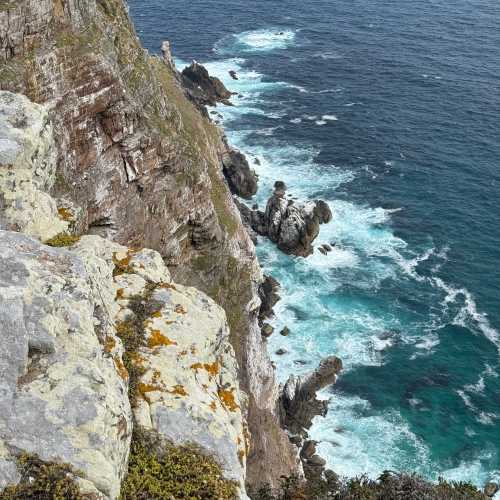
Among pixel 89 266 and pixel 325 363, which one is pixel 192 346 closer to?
pixel 89 266

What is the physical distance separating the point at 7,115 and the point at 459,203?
91.2m

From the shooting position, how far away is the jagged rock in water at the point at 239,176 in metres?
103

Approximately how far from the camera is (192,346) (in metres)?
21.8

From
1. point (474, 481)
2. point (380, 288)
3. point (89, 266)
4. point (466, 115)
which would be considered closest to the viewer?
point (89, 266)

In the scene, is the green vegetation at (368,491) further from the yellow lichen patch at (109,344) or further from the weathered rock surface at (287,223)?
the weathered rock surface at (287,223)

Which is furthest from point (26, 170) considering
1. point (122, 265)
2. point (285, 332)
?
point (285, 332)

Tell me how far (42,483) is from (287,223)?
80229 millimetres

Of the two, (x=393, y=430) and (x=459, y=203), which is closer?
(x=393, y=430)

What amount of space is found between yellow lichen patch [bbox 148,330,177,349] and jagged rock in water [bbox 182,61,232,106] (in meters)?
119

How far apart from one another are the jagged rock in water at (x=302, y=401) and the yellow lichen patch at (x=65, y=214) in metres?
47.4

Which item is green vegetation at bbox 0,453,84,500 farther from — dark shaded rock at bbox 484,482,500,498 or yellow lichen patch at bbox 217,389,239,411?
dark shaded rock at bbox 484,482,500,498

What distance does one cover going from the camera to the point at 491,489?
60.5 meters

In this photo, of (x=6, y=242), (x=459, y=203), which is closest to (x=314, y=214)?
(x=459, y=203)

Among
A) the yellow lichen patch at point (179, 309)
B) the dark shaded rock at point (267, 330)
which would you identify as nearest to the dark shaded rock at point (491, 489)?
the dark shaded rock at point (267, 330)
